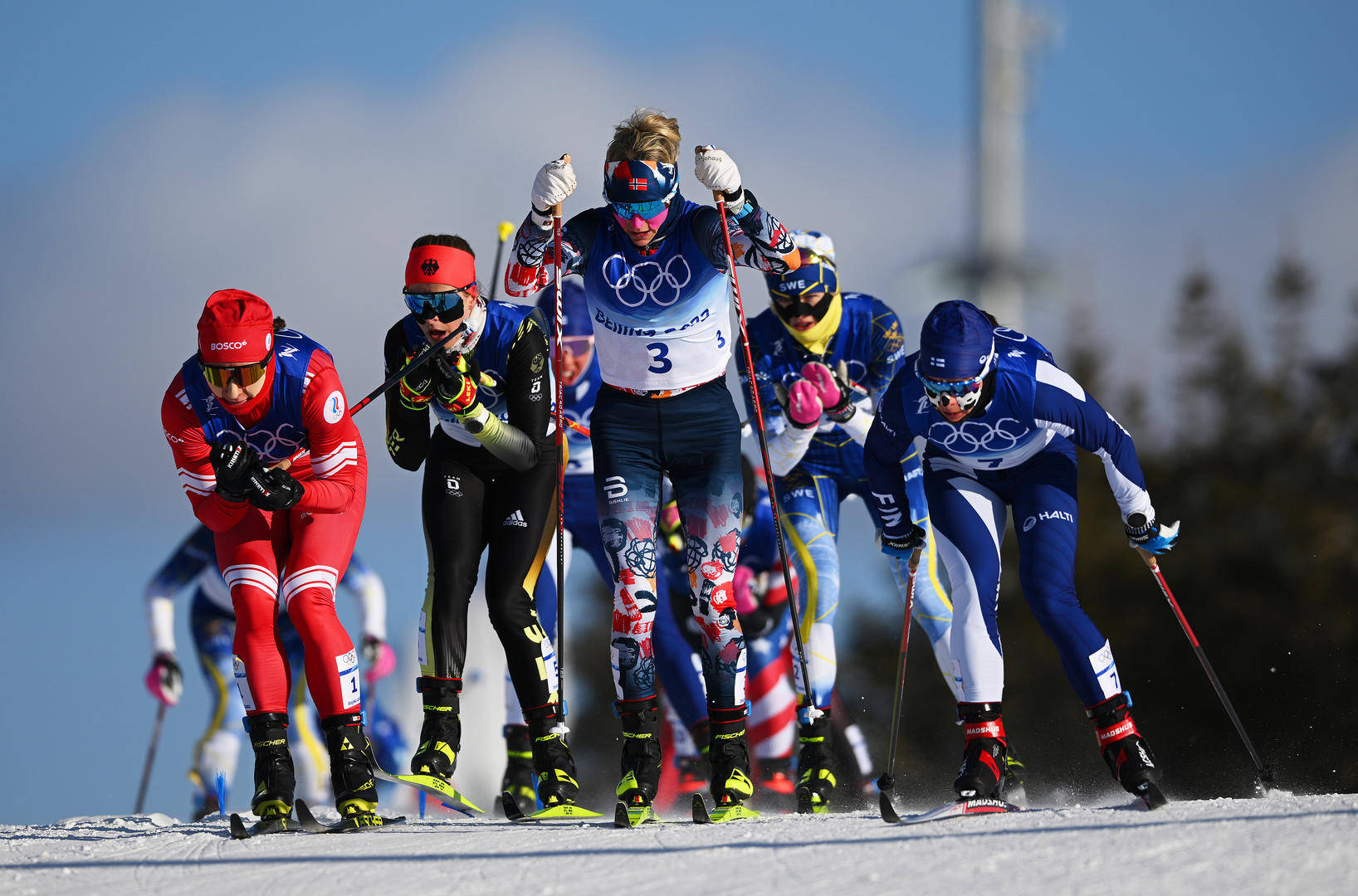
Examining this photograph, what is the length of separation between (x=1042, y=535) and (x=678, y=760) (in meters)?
3.30

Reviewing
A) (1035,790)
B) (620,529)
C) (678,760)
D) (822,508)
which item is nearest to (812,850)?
(620,529)

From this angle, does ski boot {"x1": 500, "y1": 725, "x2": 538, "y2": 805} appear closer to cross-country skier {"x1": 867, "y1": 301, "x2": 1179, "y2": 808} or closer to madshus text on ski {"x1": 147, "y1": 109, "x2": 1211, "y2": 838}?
madshus text on ski {"x1": 147, "y1": 109, "x2": 1211, "y2": 838}

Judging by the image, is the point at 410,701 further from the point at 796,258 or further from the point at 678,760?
the point at 796,258

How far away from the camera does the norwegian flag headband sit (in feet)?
19.7

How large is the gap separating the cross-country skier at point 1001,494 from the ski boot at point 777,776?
2.10 m

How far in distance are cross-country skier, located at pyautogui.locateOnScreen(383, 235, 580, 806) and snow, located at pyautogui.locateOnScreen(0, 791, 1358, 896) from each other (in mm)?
547

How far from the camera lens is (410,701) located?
58.4ft

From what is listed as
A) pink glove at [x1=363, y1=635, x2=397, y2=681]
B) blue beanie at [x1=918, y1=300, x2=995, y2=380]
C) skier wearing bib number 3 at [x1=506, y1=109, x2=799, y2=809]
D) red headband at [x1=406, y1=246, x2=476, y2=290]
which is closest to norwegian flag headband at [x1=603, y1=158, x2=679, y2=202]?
skier wearing bib number 3 at [x1=506, y1=109, x2=799, y2=809]

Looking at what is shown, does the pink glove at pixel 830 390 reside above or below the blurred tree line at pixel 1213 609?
below

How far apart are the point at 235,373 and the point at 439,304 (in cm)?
89

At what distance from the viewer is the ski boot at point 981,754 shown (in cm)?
592

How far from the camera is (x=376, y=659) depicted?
9820 millimetres

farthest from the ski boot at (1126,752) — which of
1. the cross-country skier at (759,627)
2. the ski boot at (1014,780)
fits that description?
the cross-country skier at (759,627)

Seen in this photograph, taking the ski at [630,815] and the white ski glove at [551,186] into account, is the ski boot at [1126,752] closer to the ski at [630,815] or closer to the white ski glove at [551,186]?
the ski at [630,815]
